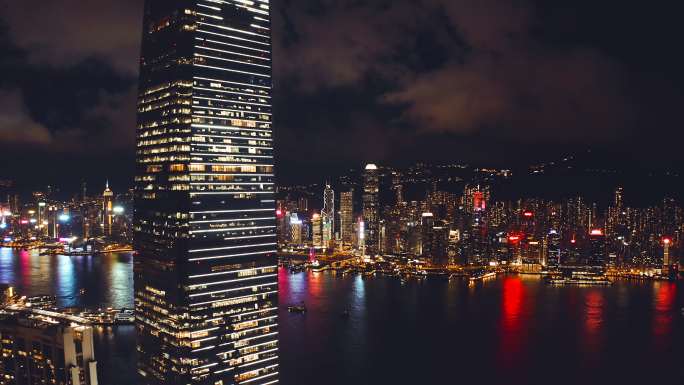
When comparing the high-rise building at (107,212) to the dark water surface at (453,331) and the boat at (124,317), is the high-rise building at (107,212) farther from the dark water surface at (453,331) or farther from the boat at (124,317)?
the boat at (124,317)

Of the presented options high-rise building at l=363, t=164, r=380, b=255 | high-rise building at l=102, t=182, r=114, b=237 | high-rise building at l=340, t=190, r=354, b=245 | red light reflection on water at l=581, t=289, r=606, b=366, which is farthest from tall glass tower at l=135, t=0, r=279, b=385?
high-rise building at l=102, t=182, r=114, b=237

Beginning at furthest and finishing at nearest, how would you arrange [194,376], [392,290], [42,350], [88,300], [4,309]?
[392,290]
[88,300]
[4,309]
[194,376]
[42,350]

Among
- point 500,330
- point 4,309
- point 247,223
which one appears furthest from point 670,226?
point 4,309

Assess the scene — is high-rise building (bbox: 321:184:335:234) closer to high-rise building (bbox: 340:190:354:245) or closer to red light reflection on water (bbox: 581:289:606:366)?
high-rise building (bbox: 340:190:354:245)

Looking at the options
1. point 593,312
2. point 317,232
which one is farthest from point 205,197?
point 317,232

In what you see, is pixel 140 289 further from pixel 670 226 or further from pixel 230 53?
pixel 670 226

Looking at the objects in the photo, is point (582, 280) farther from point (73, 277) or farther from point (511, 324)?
point (73, 277)

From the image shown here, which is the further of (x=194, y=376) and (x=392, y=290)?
(x=392, y=290)
